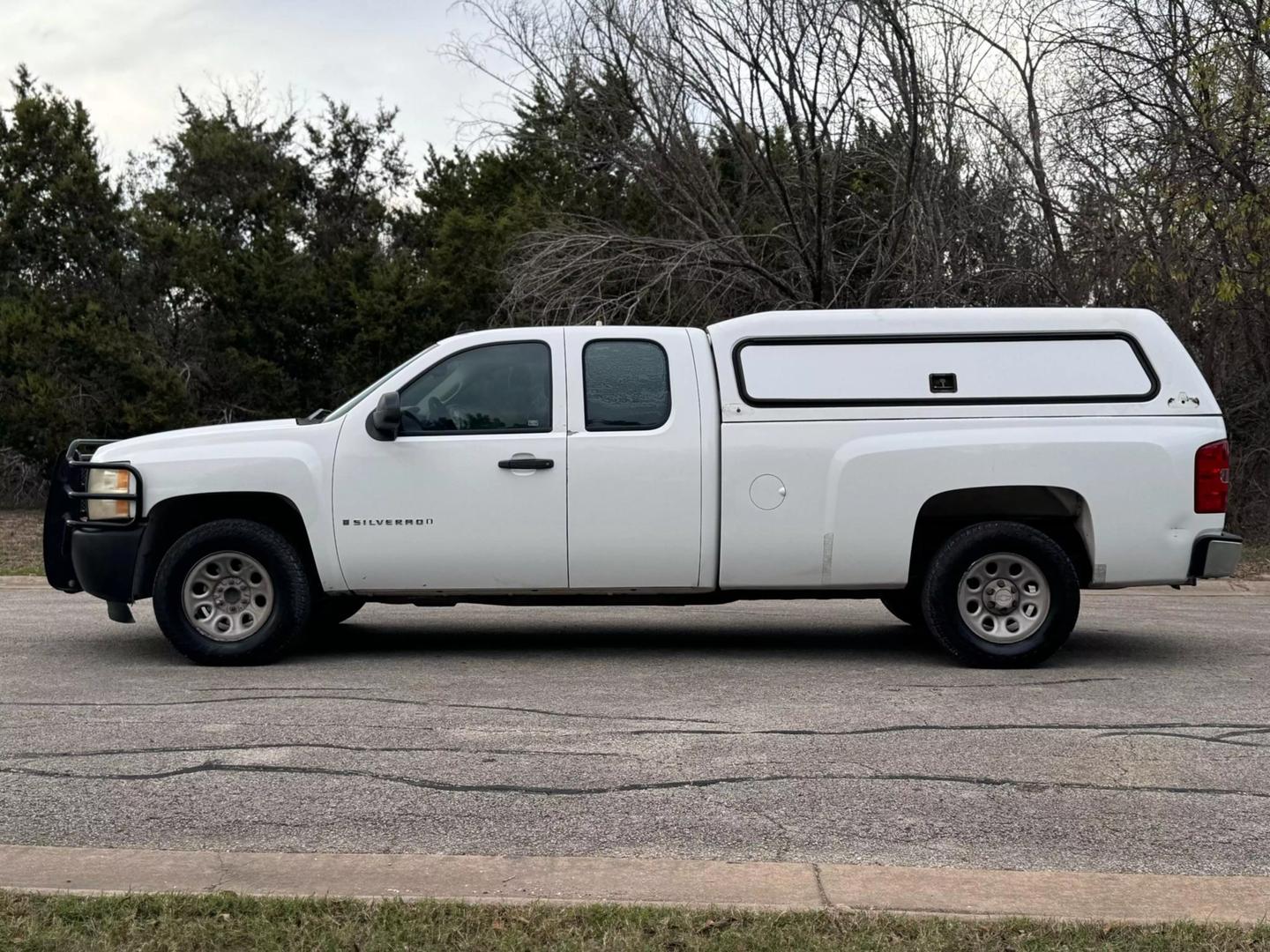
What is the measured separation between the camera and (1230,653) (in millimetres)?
9125

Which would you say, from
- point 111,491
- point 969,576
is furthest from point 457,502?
point 969,576

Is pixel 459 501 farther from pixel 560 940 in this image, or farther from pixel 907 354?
pixel 560 940

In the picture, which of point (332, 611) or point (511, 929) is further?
point (332, 611)

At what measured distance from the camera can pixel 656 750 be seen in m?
6.17

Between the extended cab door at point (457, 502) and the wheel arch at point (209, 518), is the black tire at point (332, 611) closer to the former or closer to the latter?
the wheel arch at point (209, 518)

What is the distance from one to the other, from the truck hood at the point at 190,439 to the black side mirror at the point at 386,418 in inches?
21.5

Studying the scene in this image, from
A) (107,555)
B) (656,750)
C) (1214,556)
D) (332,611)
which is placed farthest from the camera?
(332,611)

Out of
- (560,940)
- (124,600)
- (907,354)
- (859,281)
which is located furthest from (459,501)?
(859,281)

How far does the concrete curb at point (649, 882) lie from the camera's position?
13.6ft

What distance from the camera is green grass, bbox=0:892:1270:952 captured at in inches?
150

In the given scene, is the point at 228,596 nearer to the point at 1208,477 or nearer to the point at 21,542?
the point at 1208,477

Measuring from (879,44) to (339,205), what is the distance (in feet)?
56.1

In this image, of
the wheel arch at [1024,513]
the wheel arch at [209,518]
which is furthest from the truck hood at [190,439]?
the wheel arch at [1024,513]

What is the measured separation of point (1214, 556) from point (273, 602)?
5.43 m
